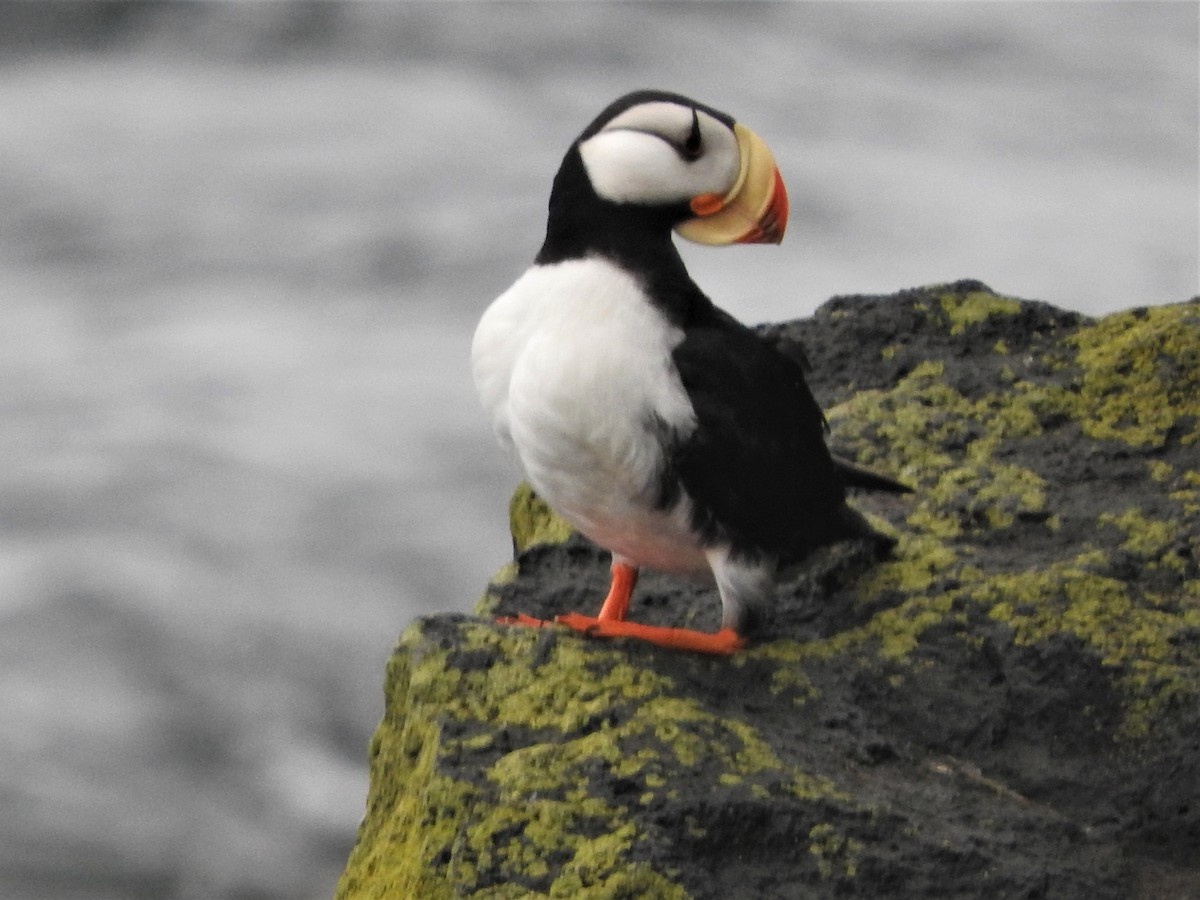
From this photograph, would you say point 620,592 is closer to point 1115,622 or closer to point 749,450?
point 749,450

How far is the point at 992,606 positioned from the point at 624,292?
3.26ft

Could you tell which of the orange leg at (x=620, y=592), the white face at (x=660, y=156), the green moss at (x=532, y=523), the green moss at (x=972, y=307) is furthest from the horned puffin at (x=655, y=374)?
the green moss at (x=972, y=307)

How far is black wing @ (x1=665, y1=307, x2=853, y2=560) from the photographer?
3.37 m

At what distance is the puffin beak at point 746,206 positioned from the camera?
337 cm

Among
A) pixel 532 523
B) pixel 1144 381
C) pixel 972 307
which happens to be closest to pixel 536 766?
pixel 532 523

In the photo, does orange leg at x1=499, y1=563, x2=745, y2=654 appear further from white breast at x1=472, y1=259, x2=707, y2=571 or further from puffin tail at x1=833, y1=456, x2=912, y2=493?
puffin tail at x1=833, y1=456, x2=912, y2=493

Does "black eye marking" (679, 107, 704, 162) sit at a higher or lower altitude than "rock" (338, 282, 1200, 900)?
higher

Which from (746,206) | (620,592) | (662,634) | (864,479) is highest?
(746,206)

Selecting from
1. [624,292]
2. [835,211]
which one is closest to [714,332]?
[624,292]

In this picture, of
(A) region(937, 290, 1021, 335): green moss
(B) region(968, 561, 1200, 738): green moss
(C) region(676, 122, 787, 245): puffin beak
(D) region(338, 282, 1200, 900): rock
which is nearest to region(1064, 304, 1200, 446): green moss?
(D) region(338, 282, 1200, 900): rock

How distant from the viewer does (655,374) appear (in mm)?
3312

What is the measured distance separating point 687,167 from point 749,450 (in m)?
0.56

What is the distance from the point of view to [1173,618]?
11.6 ft

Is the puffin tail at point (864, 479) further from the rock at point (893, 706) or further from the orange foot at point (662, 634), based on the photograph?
the orange foot at point (662, 634)
